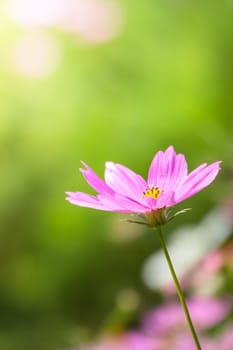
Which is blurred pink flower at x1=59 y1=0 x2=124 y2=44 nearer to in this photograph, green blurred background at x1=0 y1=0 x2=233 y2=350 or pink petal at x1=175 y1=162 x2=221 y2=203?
green blurred background at x1=0 y1=0 x2=233 y2=350

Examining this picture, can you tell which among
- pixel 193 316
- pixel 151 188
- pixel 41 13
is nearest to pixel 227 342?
pixel 193 316

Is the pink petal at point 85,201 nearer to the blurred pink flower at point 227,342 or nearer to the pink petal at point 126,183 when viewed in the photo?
the pink petal at point 126,183

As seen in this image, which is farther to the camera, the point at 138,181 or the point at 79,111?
the point at 79,111

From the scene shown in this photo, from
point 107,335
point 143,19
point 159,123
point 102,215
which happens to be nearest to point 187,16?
point 143,19

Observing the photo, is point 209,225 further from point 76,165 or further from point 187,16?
point 187,16

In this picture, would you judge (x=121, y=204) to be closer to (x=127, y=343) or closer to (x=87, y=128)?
(x=127, y=343)

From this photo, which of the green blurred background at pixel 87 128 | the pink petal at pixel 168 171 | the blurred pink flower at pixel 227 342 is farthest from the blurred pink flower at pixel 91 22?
the pink petal at pixel 168 171
